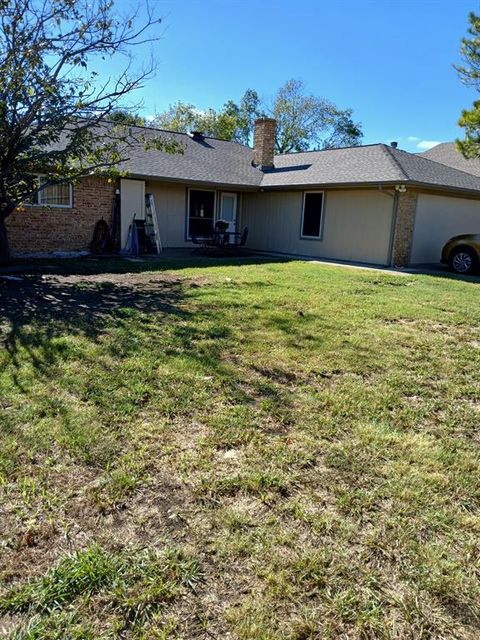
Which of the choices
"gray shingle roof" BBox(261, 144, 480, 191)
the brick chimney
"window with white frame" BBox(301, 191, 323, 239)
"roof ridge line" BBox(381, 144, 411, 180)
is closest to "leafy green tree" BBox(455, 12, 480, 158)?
"gray shingle roof" BBox(261, 144, 480, 191)

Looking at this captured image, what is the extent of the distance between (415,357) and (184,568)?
3.65 metres

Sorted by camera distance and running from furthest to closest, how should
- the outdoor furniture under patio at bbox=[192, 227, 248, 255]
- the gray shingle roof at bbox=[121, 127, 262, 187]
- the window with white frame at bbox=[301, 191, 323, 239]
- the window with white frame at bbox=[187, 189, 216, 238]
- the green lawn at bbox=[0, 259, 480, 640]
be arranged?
the window with white frame at bbox=[187, 189, 216, 238] < the window with white frame at bbox=[301, 191, 323, 239] < the outdoor furniture under patio at bbox=[192, 227, 248, 255] < the gray shingle roof at bbox=[121, 127, 262, 187] < the green lawn at bbox=[0, 259, 480, 640]

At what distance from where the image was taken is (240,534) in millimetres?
2275

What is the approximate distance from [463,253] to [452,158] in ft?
39.9

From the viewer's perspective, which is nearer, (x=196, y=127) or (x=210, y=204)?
(x=210, y=204)

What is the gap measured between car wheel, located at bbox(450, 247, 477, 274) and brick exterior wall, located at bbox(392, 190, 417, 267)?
1.26 m

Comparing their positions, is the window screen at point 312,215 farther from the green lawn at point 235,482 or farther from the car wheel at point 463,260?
the green lawn at point 235,482

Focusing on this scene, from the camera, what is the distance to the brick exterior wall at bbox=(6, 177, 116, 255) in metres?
12.7

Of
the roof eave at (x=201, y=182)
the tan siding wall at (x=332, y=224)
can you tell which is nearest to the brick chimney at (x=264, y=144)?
the tan siding wall at (x=332, y=224)

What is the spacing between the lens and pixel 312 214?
15922 mm

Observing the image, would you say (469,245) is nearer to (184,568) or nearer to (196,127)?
(184,568)

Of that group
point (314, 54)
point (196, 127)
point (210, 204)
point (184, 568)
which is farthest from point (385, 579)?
point (196, 127)

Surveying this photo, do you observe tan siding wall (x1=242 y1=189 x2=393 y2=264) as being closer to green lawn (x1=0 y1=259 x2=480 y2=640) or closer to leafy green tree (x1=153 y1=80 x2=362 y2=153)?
green lawn (x1=0 y1=259 x2=480 y2=640)

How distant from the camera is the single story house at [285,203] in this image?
1343cm
